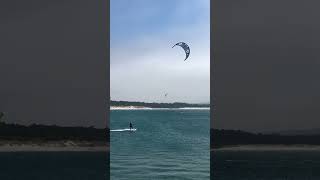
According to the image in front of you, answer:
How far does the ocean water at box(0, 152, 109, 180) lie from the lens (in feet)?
69.6

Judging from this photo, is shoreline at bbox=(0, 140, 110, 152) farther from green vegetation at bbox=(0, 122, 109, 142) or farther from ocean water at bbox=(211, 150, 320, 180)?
ocean water at bbox=(211, 150, 320, 180)

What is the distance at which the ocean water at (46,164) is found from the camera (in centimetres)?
2120

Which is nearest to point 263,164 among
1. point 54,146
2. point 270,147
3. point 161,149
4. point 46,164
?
point 270,147

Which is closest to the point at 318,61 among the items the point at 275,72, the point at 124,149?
the point at 275,72

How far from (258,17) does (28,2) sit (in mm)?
9693

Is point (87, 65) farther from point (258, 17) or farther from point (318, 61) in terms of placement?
point (318, 61)

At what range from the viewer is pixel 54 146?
27438 millimetres

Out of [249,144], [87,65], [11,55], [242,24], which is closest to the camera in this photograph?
[87,65]

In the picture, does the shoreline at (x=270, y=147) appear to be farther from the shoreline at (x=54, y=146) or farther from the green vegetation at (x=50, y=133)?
the green vegetation at (x=50, y=133)

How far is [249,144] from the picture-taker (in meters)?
27.3

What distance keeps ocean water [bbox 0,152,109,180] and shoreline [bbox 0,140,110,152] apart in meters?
0.25

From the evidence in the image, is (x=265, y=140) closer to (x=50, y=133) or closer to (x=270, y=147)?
(x=270, y=147)

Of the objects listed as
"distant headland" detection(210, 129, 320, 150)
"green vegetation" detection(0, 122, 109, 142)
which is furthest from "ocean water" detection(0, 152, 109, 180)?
"distant headland" detection(210, 129, 320, 150)

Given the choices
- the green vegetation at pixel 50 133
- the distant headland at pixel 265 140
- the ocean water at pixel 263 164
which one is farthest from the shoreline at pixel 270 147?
the green vegetation at pixel 50 133
